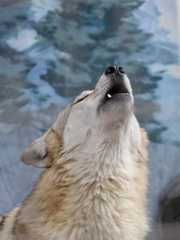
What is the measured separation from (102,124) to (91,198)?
0.30 metres

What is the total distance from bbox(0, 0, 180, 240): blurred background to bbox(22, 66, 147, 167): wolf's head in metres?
0.87

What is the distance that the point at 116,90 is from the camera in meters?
2.88

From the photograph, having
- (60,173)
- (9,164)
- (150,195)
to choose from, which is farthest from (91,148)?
(9,164)

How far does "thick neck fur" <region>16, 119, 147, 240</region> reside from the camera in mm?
2742

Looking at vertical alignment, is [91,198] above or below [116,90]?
below

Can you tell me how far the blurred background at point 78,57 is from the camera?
12.6ft

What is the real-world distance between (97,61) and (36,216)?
1306mm

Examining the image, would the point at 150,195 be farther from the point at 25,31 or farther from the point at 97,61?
the point at 25,31

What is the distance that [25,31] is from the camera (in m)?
3.92

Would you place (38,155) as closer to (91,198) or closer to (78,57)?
(91,198)

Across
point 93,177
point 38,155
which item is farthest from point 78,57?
point 93,177

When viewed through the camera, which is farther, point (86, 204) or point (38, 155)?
point (38, 155)

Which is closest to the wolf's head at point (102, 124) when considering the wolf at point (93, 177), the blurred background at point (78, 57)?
the wolf at point (93, 177)

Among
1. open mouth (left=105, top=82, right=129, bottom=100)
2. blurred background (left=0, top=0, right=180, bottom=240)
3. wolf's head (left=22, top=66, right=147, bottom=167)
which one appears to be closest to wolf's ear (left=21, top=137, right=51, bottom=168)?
wolf's head (left=22, top=66, right=147, bottom=167)
